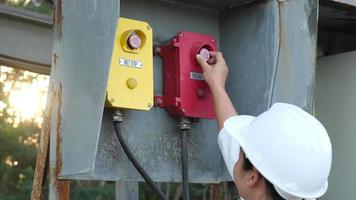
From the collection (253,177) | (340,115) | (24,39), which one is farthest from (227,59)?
(24,39)

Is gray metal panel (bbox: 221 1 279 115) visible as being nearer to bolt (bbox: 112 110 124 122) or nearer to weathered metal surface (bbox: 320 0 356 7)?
weathered metal surface (bbox: 320 0 356 7)

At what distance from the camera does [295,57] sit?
2.08 metres

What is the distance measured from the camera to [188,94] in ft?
6.61

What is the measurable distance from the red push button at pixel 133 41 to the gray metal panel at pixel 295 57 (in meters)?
0.46

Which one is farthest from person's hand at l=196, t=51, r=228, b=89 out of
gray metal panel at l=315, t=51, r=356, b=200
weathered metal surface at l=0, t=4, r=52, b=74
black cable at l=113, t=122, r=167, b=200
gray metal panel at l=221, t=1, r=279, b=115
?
weathered metal surface at l=0, t=4, r=52, b=74

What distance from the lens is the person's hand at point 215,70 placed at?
2023 mm

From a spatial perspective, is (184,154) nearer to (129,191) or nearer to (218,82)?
(218,82)

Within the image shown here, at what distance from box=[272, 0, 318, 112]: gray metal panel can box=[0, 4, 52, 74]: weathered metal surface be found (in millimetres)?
1507

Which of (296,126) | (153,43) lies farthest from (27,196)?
(296,126)

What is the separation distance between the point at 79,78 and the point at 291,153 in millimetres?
564

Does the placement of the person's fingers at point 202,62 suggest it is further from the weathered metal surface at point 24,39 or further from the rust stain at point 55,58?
the weathered metal surface at point 24,39

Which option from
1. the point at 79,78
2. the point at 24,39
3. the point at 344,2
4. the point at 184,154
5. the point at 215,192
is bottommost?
the point at 215,192

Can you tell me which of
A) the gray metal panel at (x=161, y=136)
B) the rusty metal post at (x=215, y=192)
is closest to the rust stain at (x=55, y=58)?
the gray metal panel at (x=161, y=136)

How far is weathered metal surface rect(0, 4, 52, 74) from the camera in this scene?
10.3ft
